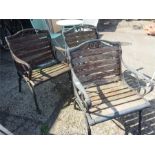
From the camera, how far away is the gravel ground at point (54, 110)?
3.69 metres

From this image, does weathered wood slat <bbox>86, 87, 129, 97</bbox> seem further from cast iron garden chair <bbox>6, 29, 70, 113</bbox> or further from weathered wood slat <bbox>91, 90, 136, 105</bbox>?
cast iron garden chair <bbox>6, 29, 70, 113</bbox>

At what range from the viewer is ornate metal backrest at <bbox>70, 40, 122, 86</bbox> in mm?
3621

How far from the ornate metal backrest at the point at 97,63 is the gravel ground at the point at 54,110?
602 millimetres

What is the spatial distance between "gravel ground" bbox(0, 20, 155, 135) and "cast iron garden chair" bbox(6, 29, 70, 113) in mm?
284

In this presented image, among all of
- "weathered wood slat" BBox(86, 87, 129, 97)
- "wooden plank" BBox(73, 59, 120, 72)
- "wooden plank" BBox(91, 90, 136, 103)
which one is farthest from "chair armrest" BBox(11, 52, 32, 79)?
"wooden plank" BBox(91, 90, 136, 103)

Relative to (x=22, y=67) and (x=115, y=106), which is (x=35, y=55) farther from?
(x=115, y=106)

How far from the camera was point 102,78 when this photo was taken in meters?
3.79

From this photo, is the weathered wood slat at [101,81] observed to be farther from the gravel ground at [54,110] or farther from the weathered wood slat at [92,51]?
the gravel ground at [54,110]

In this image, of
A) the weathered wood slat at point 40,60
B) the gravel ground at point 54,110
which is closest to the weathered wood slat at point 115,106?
the gravel ground at point 54,110
